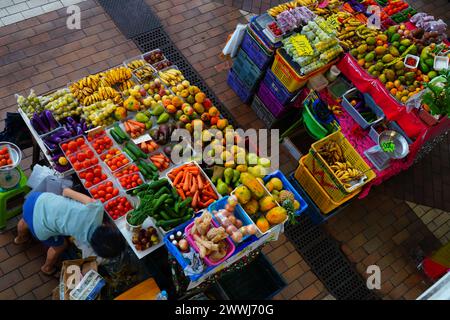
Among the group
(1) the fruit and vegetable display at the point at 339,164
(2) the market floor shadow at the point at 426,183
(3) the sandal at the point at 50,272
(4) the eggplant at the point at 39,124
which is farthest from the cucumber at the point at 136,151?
(2) the market floor shadow at the point at 426,183

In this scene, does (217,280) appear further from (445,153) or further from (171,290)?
(445,153)

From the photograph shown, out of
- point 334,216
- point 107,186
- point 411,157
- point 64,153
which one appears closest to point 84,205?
point 107,186

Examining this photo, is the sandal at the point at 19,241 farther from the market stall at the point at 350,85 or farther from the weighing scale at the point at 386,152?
the weighing scale at the point at 386,152

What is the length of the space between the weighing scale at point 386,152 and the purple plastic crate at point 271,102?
1.55 meters

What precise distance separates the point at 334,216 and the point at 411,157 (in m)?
1.46

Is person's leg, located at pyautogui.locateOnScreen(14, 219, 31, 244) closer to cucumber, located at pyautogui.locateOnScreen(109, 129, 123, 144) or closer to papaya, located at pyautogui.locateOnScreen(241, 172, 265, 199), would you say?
cucumber, located at pyautogui.locateOnScreen(109, 129, 123, 144)

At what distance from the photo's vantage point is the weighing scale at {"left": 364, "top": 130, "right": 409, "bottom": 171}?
232 inches

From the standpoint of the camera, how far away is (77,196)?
15.7ft

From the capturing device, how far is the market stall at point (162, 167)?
452 centimetres

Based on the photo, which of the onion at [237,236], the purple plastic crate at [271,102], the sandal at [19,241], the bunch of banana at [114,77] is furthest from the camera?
the purple plastic crate at [271,102]

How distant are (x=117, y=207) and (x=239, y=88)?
11.3ft

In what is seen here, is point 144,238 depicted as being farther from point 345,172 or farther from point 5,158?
point 345,172

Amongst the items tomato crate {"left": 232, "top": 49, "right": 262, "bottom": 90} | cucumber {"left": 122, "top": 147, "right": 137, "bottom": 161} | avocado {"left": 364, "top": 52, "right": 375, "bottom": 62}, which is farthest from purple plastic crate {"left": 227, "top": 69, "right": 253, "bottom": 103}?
cucumber {"left": 122, "top": 147, "right": 137, "bottom": 161}

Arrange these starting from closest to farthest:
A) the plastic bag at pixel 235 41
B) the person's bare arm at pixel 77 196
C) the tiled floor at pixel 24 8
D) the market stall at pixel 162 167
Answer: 1. the market stall at pixel 162 167
2. the person's bare arm at pixel 77 196
3. the plastic bag at pixel 235 41
4. the tiled floor at pixel 24 8
